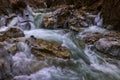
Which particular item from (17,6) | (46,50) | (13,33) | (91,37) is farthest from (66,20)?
(46,50)

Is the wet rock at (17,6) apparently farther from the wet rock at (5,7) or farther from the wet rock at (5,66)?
the wet rock at (5,66)

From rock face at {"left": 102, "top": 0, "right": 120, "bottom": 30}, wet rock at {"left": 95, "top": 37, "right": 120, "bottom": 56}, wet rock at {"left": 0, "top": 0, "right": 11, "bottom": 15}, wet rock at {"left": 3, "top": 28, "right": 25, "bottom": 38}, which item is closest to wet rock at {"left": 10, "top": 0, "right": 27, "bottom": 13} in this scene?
wet rock at {"left": 0, "top": 0, "right": 11, "bottom": 15}

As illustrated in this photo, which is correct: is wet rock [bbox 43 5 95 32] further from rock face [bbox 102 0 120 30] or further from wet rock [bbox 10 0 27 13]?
wet rock [bbox 10 0 27 13]

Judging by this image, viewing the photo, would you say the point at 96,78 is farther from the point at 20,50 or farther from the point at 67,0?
the point at 67,0

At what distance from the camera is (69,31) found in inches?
494

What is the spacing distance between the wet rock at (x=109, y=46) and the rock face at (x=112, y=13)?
264cm

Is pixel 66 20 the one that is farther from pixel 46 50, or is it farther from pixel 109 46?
pixel 46 50

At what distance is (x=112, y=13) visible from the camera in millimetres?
12594

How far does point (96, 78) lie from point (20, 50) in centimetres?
283

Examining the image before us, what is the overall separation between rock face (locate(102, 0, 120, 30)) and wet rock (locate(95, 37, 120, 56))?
2635mm

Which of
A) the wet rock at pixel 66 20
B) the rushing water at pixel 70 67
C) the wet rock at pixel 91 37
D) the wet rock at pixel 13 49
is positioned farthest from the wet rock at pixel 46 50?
the wet rock at pixel 66 20

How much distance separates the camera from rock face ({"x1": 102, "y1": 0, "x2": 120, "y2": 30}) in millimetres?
12357

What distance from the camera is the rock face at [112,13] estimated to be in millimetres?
12357

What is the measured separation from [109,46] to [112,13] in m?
3.74
